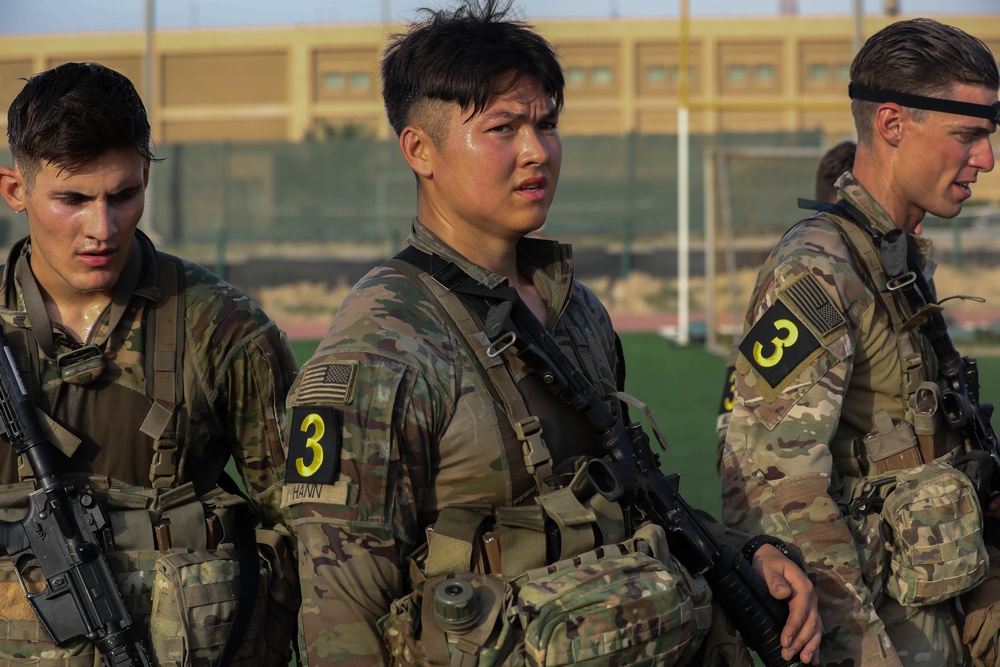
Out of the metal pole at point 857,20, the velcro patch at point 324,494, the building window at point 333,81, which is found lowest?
the velcro patch at point 324,494

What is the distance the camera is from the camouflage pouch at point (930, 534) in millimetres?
2779

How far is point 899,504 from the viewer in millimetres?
2783

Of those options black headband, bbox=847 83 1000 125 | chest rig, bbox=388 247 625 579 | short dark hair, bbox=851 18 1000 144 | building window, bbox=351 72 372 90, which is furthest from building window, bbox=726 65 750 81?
chest rig, bbox=388 247 625 579

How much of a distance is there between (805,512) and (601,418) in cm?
63

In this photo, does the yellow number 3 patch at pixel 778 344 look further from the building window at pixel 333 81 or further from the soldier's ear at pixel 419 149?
the building window at pixel 333 81

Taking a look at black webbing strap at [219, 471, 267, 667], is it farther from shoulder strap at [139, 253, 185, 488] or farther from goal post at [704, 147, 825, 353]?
goal post at [704, 147, 825, 353]

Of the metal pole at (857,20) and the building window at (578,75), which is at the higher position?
the building window at (578,75)

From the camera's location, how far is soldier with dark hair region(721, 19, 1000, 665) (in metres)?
2.71

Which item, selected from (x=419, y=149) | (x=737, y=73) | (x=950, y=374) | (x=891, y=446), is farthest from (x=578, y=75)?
(x=419, y=149)

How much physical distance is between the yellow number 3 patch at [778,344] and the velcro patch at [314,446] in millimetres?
1109

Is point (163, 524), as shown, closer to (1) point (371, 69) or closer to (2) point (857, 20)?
(2) point (857, 20)

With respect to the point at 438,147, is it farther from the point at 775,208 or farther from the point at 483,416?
the point at 775,208

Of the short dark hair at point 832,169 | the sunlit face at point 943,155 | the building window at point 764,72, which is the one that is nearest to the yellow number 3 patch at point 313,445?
the sunlit face at point 943,155

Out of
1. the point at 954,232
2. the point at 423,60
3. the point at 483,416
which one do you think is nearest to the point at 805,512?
the point at 483,416
